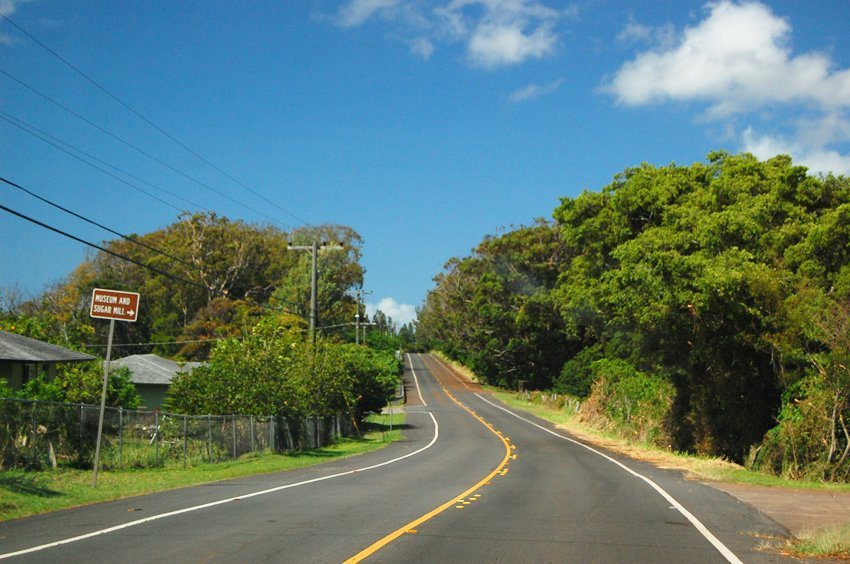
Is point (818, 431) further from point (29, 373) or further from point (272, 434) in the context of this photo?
point (29, 373)

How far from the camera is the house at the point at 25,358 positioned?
29.2 metres

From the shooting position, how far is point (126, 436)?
77.2ft

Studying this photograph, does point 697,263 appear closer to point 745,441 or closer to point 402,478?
point 745,441

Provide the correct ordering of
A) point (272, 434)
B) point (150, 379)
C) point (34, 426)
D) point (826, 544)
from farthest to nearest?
point (150, 379)
point (272, 434)
point (34, 426)
point (826, 544)

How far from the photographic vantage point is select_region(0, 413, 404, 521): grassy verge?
1373 cm

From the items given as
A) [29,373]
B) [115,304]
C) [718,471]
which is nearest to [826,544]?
[115,304]

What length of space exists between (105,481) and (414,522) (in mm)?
8945

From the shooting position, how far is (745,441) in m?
30.8

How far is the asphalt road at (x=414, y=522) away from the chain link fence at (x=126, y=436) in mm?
3447

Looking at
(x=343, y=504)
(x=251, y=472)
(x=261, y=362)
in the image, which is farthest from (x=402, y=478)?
(x=261, y=362)

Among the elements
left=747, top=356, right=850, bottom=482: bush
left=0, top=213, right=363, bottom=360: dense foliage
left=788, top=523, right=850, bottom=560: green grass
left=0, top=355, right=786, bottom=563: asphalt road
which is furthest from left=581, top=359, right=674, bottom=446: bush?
left=0, top=213, right=363, bottom=360: dense foliage

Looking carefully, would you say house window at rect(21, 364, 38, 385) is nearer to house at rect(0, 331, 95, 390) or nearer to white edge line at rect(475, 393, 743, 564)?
house at rect(0, 331, 95, 390)

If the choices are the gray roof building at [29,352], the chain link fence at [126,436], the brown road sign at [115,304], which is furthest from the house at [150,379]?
the brown road sign at [115,304]

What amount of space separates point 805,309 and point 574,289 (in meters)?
19.8
